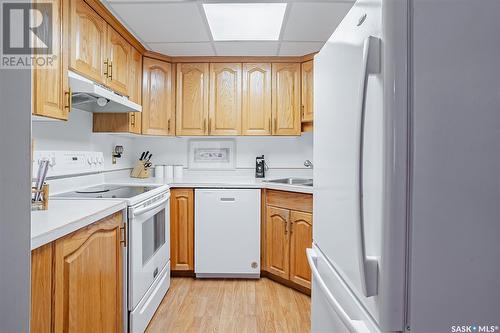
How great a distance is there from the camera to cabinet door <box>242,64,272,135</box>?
9.76ft

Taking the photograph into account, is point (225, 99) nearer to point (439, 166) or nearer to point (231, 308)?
point (231, 308)

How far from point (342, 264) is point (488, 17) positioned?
707mm

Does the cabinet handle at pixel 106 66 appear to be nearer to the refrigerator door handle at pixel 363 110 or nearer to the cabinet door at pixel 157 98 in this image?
the cabinet door at pixel 157 98

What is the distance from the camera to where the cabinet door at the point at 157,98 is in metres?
2.78

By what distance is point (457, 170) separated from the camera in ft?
2.14

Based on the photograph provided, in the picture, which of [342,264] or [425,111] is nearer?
[425,111]

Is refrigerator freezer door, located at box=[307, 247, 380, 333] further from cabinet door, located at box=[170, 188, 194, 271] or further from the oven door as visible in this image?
cabinet door, located at box=[170, 188, 194, 271]

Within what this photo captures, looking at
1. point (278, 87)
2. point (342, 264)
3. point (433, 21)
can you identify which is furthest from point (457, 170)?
point (278, 87)

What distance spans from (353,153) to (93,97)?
1715 millimetres

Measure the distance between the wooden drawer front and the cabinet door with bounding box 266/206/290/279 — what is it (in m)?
0.05

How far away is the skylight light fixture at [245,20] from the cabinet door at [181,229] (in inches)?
53.2

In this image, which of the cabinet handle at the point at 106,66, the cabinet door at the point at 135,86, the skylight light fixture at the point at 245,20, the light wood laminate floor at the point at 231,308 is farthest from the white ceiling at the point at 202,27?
the light wood laminate floor at the point at 231,308

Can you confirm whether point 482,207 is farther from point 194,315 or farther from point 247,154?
point 247,154
